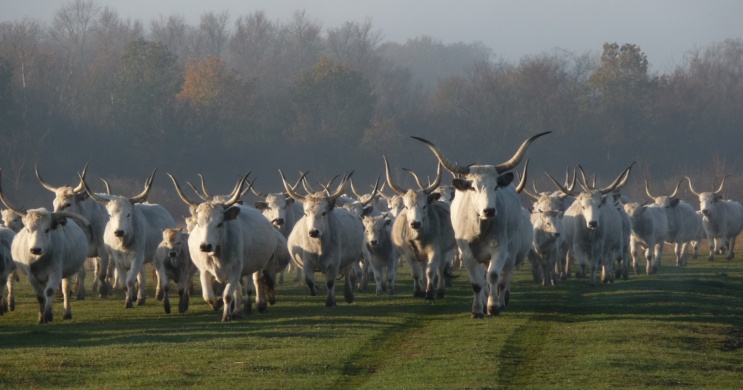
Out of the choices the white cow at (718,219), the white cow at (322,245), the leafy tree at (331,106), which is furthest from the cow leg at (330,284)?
the leafy tree at (331,106)

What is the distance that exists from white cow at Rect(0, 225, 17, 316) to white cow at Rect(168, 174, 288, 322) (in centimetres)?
308

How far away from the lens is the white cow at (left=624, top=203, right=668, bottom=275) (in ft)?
98.7

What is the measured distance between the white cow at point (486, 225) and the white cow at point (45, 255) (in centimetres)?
612

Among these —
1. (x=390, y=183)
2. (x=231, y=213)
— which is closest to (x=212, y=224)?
→ (x=231, y=213)

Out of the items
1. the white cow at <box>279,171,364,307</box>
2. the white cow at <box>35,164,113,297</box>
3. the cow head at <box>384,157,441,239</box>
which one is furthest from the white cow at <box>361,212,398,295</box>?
the white cow at <box>35,164,113,297</box>

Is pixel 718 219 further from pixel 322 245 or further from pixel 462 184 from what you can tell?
pixel 462 184

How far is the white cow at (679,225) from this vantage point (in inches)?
1347

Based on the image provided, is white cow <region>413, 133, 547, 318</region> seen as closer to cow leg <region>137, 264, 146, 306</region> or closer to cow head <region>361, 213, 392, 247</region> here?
cow head <region>361, 213, 392, 247</region>

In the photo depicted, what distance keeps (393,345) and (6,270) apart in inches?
301

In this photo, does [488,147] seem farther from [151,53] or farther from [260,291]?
[260,291]

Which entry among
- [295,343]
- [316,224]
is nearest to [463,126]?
[316,224]

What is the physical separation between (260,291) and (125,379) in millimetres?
6862

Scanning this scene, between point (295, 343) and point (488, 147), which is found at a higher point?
point (488, 147)

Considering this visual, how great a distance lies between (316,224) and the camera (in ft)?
66.8
